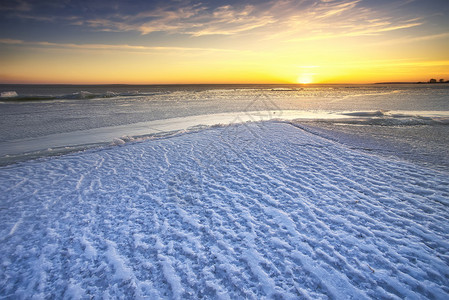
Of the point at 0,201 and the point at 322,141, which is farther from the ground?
the point at 322,141

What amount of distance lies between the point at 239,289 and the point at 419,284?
2235 mm

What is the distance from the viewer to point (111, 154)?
26.7ft

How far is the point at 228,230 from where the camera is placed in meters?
3.74

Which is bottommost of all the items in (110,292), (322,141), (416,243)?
(110,292)

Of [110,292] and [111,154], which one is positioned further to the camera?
[111,154]

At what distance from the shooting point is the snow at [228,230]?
2730mm

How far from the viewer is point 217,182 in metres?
5.59

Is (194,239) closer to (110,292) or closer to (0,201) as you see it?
(110,292)

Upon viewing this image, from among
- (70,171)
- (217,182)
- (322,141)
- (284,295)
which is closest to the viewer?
(284,295)

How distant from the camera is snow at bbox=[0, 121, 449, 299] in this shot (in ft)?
8.96

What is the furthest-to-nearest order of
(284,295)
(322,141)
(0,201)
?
1. (322,141)
2. (0,201)
3. (284,295)

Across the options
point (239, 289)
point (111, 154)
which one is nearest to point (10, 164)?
point (111, 154)

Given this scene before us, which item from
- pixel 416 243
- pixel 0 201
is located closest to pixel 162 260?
pixel 416 243

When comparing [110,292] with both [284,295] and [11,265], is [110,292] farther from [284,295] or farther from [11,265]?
[284,295]
